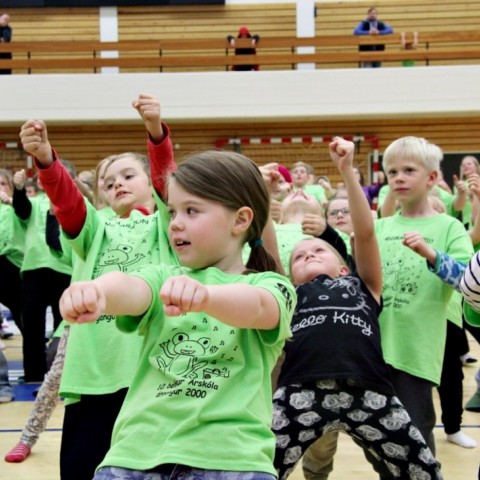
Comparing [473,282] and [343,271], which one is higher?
[473,282]

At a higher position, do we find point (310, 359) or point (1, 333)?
point (310, 359)

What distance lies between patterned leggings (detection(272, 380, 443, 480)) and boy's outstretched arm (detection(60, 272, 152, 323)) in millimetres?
1085

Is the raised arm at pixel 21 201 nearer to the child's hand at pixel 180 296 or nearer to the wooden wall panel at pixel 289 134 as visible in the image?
the child's hand at pixel 180 296

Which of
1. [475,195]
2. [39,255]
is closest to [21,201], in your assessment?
[39,255]

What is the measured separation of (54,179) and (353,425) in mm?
1280

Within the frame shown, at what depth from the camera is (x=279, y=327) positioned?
1882mm

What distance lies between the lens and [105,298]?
1.59 m

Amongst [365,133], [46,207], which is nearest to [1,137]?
[365,133]

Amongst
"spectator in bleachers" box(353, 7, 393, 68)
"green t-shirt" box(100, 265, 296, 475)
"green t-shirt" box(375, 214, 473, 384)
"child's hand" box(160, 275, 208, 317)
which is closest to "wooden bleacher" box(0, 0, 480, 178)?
"spectator in bleachers" box(353, 7, 393, 68)

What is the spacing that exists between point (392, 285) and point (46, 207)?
3.80 meters

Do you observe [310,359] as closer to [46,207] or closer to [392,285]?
[392,285]

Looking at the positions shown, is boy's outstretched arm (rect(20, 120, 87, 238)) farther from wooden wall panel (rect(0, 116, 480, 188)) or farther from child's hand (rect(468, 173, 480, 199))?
wooden wall panel (rect(0, 116, 480, 188))

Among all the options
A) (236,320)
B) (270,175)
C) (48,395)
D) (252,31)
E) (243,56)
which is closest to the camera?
(236,320)

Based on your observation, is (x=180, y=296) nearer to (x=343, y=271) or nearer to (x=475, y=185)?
(x=343, y=271)
